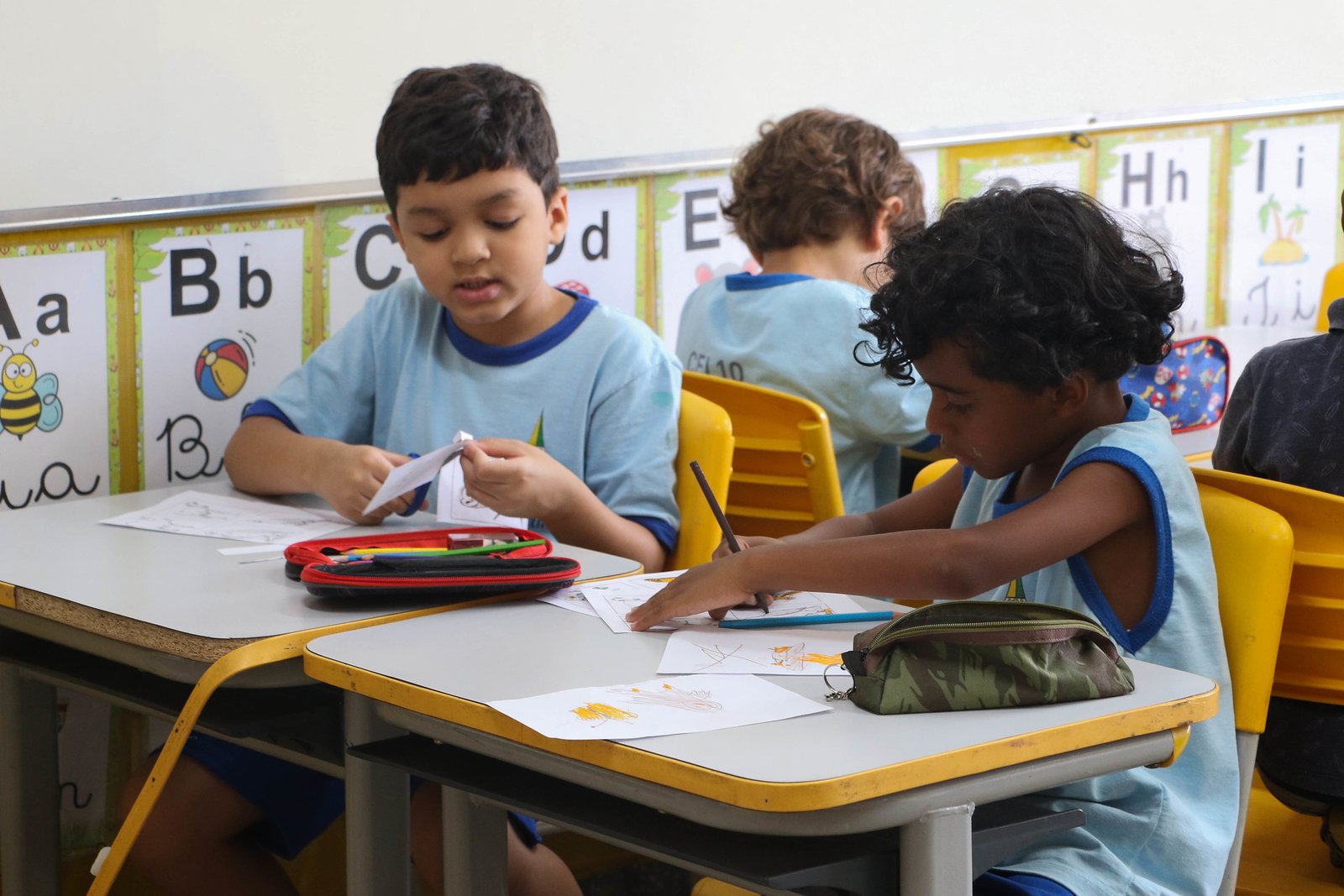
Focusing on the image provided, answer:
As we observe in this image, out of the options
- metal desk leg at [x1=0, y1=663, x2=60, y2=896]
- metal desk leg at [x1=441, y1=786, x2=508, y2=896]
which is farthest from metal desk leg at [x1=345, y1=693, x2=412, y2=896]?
metal desk leg at [x1=0, y1=663, x2=60, y2=896]

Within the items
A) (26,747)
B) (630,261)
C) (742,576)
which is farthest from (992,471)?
(630,261)

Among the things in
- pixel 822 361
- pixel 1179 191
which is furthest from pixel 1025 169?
pixel 822 361

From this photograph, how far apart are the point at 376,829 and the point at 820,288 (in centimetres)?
143

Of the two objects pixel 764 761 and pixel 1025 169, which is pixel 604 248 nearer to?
pixel 1025 169

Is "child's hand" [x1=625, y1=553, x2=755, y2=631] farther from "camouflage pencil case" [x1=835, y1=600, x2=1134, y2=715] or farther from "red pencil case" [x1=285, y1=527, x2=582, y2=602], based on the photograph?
"camouflage pencil case" [x1=835, y1=600, x2=1134, y2=715]

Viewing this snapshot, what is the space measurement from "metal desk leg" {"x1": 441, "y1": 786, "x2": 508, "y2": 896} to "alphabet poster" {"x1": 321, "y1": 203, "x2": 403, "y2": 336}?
1274 millimetres

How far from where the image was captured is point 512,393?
2.07 metres

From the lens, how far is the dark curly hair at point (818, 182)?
8.68 feet

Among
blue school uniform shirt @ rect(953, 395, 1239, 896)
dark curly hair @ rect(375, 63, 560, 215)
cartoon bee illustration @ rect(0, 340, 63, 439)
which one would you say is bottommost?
blue school uniform shirt @ rect(953, 395, 1239, 896)

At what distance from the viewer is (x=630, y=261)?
2842 mm

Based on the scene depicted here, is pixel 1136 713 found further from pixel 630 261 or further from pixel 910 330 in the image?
pixel 630 261

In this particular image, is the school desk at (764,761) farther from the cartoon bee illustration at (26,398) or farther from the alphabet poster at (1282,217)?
the alphabet poster at (1282,217)

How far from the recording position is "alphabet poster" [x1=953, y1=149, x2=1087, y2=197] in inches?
131

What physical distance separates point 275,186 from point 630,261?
728 mm
